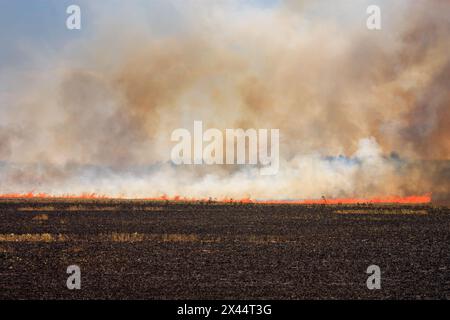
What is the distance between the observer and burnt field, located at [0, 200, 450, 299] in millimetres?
20492

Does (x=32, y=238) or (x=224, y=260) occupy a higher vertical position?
(x=32, y=238)

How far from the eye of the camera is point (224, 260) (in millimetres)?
A: 26719

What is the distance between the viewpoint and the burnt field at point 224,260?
2049cm

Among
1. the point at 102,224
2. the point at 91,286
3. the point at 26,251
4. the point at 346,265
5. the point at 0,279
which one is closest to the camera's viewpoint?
the point at 91,286

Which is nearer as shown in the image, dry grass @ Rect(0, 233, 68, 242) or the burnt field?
the burnt field

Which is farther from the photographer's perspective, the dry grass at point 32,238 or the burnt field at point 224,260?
the dry grass at point 32,238

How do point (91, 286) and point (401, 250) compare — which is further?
point (401, 250)

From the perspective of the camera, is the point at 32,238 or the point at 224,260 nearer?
the point at 224,260

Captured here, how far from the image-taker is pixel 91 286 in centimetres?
2112
